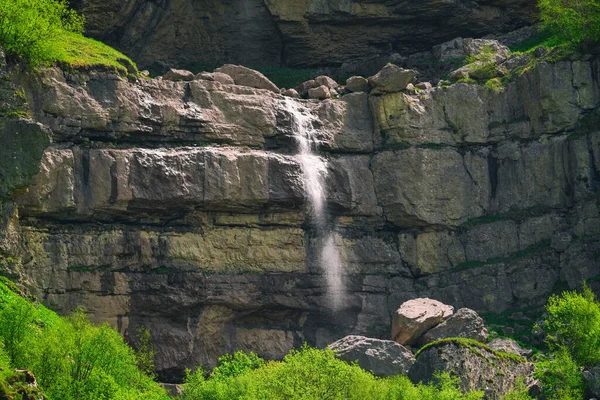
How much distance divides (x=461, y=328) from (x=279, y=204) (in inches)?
590

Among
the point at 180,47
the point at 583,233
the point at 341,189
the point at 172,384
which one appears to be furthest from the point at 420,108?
the point at 172,384

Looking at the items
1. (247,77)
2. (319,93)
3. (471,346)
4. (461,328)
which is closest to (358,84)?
(319,93)

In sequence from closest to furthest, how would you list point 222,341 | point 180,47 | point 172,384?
point 172,384
point 222,341
point 180,47

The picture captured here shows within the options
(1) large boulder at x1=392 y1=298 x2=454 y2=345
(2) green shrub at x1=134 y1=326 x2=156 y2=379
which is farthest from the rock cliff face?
(1) large boulder at x1=392 y1=298 x2=454 y2=345

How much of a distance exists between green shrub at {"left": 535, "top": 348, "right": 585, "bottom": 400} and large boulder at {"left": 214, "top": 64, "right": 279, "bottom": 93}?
28612 mm

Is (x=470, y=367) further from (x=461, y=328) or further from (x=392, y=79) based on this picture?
(x=392, y=79)

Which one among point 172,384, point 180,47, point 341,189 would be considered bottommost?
point 172,384

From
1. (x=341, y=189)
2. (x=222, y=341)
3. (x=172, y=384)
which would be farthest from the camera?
(x=341, y=189)

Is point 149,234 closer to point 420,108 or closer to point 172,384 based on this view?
point 172,384

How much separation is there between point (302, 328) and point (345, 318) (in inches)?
114

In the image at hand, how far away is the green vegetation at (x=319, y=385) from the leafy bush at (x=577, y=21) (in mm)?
30542

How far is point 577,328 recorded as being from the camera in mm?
68812

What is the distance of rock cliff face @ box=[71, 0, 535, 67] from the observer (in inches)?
3622

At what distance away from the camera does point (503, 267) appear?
80.0 metres
